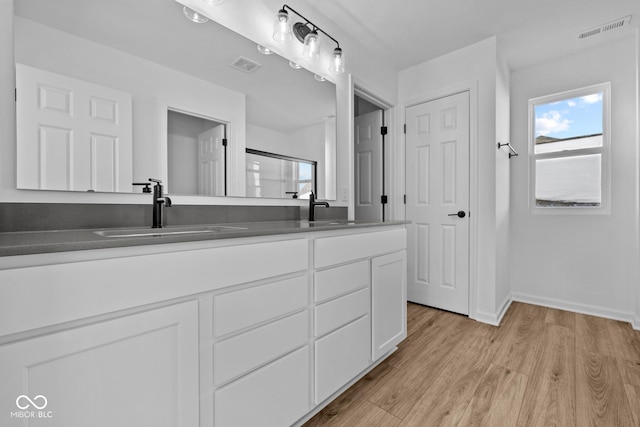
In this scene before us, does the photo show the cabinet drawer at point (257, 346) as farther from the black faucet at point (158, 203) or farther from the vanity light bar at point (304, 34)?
the vanity light bar at point (304, 34)

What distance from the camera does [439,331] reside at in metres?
2.35

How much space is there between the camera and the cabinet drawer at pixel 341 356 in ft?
4.31

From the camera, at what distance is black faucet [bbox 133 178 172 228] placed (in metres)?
1.22

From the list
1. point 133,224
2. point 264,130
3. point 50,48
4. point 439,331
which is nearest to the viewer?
point 50,48

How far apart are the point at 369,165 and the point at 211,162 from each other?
210 cm

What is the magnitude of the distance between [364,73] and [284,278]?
2.21 metres

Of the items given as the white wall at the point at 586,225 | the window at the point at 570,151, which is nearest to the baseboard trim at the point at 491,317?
the white wall at the point at 586,225

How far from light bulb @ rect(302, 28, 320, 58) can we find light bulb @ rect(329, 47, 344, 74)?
150 millimetres

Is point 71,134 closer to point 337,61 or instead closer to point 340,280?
point 340,280

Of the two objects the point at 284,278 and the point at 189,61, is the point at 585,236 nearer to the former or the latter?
the point at 284,278

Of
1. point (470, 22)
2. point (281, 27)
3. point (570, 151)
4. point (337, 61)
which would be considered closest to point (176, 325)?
point (281, 27)

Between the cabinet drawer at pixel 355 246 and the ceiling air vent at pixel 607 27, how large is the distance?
8.11 feet

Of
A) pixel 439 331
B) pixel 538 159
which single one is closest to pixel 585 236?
pixel 538 159

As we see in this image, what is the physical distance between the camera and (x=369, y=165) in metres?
3.28
